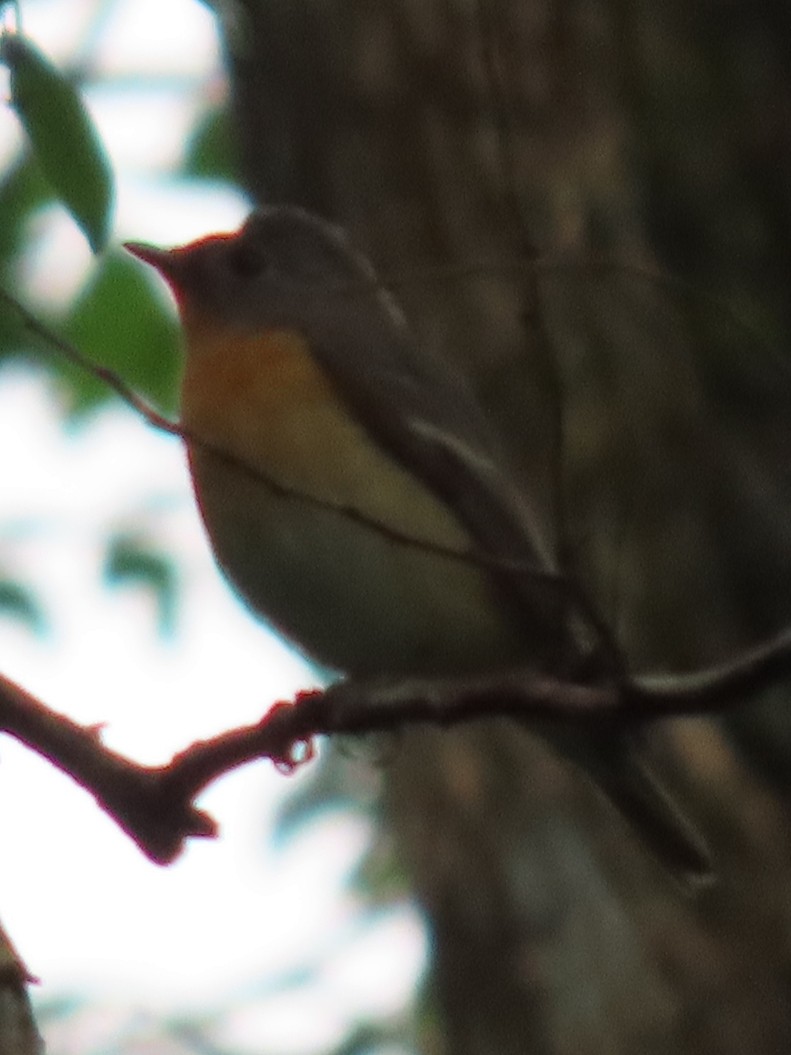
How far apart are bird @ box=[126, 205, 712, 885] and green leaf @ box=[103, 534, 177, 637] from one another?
60.5 inches

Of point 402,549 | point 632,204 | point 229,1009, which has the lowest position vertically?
point 402,549

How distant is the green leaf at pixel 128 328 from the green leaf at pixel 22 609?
108 cm

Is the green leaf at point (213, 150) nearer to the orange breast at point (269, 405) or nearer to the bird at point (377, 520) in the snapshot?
the bird at point (377, 520)

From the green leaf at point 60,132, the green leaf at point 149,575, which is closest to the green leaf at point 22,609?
the green leaf at point 149,575

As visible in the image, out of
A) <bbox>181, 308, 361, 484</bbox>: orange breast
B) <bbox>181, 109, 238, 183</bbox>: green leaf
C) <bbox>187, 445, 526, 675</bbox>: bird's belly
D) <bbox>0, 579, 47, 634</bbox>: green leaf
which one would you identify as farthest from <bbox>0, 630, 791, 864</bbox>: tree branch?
<bbox>181, 109, 238, 183</bbox>: green leaf

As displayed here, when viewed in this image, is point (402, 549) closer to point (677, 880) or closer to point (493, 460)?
point (493, 460)

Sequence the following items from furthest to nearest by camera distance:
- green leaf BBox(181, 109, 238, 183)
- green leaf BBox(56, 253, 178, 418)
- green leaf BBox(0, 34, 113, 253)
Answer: green leaf BBox(181, 109, 238, 183), green leaf BBox(56, 253, 178, 418), green leaf BBox(0, 34, 113, 253)

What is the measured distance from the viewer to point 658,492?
5.59 meters

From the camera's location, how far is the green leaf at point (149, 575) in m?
6.50

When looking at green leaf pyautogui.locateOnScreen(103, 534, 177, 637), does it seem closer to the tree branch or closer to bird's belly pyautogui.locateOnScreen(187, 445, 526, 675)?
bird's belly pyautogui.locateOnScreen(187, 445, 526, 675)

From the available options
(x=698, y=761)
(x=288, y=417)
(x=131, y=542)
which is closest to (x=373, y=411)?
(x=288, y=417)

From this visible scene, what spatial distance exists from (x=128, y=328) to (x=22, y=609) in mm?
1223

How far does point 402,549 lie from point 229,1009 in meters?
3.71

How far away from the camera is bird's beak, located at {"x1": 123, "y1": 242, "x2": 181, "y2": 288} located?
17.2ft
